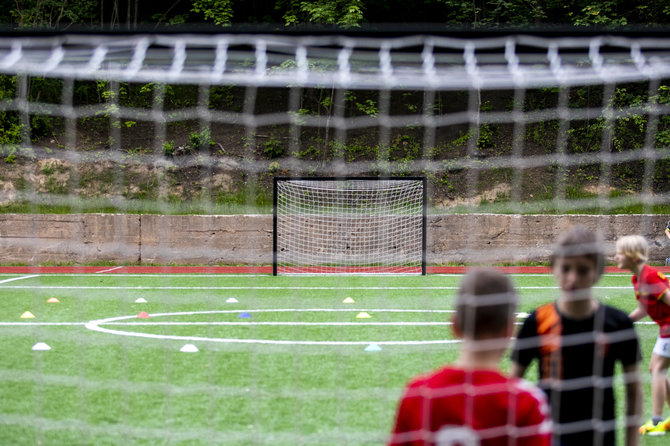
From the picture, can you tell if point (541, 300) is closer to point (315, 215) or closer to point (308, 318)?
point (308, 318)

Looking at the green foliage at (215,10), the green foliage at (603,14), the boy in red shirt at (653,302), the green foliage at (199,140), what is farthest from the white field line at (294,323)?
the green foliage at (215,10)

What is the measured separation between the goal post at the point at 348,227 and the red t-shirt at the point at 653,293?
9860 millimetres

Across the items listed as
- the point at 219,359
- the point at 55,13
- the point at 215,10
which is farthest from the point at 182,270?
the point at 55,13

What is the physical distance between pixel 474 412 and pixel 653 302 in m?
3.00

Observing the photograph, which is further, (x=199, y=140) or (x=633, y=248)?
(x=199, y=140)

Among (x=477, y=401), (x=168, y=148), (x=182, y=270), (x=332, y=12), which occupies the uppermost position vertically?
(x=332, y=12)

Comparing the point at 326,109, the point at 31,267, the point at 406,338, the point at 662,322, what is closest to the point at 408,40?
the point at 662,322

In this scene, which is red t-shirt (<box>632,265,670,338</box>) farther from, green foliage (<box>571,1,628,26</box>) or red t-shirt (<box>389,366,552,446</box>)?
green foliage (<box>571,1,628,26</box>)

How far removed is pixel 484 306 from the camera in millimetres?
2223

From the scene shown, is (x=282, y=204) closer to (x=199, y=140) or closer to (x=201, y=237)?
(x=201, y=237)

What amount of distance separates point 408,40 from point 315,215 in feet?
34.9

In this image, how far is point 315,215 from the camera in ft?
49.4

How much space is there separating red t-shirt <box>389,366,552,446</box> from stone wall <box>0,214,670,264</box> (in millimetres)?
13097

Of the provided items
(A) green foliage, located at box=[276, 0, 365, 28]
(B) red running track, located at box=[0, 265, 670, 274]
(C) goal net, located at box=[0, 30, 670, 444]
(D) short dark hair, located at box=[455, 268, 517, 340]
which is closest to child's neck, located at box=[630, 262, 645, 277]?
(C) goal net, located at box=[0, 30, 670, 444]
